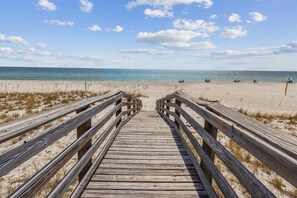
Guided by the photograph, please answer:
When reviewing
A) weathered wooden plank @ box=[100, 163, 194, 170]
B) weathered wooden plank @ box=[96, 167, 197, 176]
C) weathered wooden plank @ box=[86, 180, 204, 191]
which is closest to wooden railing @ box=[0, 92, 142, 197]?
weathered wooden plank @ box=[86, 180, 204, 191]

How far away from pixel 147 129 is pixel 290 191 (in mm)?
3928

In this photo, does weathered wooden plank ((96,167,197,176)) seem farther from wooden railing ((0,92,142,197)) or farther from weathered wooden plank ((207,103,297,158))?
weathered wooden plank ((207,103,297,158))

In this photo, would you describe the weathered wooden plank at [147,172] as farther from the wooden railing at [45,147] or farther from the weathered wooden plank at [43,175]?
the weathered wooden plank at [43,175]

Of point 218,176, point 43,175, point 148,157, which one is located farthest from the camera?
point 148,157

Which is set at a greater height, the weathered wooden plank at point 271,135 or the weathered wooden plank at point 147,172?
the weathered wooden plank at point 271,135

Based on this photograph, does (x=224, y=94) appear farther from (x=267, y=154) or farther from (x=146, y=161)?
(x=267, y=154)

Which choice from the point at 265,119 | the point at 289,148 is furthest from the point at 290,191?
the point at 265,119

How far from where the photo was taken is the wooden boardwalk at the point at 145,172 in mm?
3283

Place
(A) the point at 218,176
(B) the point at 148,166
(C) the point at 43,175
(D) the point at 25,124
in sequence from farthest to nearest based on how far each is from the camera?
1. (B) the point at 148,166
2. (A) the point at 218,176
3. (C) the point at 43,175
4. (D) the point at 25,124

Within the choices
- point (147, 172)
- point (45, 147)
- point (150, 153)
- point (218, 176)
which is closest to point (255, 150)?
point (218, 176)

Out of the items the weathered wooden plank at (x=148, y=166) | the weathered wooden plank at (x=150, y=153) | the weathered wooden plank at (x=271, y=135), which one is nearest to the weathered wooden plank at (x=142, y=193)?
the weathered wooden plank at (x=148, y=166)

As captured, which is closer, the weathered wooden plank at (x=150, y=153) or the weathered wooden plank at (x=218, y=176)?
the weathered wooden plank at (x=218, y=176)

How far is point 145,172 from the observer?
3914 millimetres

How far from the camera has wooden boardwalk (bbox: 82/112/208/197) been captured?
3.28 meters
